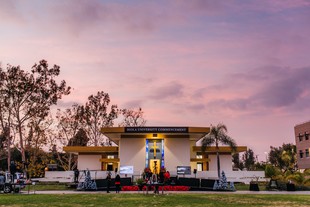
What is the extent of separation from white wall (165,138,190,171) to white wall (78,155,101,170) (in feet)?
47.6

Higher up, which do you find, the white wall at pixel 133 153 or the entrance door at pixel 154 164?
the white wall at pixel 133 153

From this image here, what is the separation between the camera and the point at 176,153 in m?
42.8

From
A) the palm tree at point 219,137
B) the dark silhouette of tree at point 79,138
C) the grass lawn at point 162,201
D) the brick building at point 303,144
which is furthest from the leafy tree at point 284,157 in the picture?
the grass lawn at point 162,201

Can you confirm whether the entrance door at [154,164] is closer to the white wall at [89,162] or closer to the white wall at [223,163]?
the white wall at [89,162]

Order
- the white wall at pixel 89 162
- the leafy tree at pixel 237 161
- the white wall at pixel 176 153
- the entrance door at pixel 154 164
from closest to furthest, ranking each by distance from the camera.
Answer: the entrance door at pixel 154 164, the white wall at pixel 176 153, the white wall at pixel 89 162, the leafy tree at pixel 237 161

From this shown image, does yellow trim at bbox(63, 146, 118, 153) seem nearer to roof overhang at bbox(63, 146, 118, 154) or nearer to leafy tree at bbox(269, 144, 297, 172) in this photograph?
roof overhang at bbox(63, 146, 118, 154)

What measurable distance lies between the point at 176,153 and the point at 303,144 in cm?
4155

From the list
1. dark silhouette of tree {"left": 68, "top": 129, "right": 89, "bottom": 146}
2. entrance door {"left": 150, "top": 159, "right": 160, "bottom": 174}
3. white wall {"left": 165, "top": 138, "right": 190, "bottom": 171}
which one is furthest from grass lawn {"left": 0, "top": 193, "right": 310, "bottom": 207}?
dark silhouette of tree {"left": 68, "top": 129, "right": 89, "bottom": 146}

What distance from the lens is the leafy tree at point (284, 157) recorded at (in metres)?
80.3

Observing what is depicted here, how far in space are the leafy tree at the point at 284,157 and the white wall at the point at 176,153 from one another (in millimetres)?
39787

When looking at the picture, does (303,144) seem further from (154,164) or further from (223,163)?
(154,164)

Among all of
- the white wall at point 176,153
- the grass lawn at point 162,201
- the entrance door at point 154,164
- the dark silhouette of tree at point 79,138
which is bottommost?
the grass lawn at point 162,201

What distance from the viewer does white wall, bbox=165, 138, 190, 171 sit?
4256 cm

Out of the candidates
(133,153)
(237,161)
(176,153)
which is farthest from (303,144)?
(133,153)
